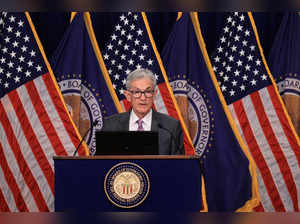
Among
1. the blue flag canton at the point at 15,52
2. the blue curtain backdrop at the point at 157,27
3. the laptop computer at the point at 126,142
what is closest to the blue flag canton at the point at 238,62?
the blue curtain backdrop at the point at 157,27

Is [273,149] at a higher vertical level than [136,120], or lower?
lower

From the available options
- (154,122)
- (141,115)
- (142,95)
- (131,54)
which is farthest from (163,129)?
(131,54)

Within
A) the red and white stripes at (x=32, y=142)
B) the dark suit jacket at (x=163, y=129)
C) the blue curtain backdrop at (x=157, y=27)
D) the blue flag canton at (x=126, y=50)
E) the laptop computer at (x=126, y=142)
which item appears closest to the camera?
the laptop computer at (x=126, y=142)

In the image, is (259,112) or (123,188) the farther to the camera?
(259,112)

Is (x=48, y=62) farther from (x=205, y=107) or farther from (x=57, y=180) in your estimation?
(x=57, y=180)

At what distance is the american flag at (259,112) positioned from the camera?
16.1 ft

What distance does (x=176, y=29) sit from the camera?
196 inches

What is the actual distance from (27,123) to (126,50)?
143cm

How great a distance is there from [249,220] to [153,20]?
4.98 metres

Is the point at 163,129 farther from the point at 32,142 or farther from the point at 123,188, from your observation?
the point at 32,142

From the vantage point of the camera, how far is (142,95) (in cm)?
354

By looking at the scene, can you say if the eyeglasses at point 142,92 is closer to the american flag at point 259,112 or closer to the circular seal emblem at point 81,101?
the circular seal emblem at point 81,101

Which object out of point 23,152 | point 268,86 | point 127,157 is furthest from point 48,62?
point 127,157

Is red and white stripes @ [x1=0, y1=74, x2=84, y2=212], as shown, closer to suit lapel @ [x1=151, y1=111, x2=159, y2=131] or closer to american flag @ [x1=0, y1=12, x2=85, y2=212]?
american flag @ [x1=0, y1=12, x2=85, y2=212]
